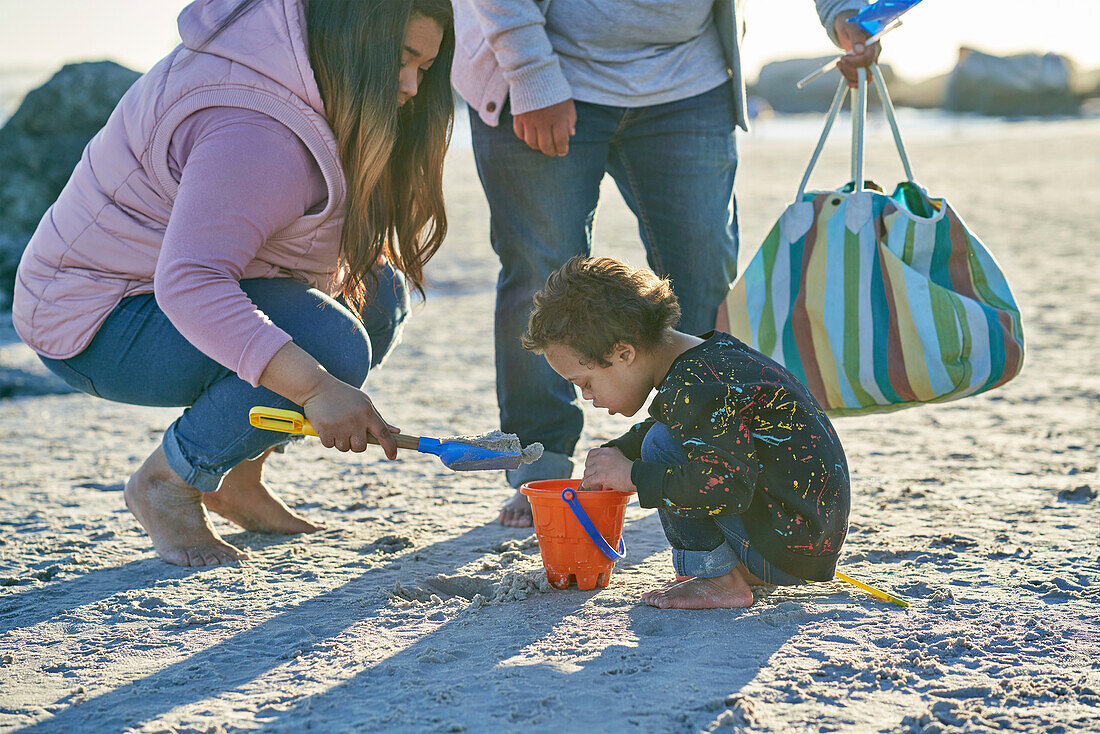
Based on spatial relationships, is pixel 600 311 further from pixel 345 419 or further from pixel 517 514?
pixel 517 514

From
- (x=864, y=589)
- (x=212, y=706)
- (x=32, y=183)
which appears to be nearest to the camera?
(x=212, y=706)

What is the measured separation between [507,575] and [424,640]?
41 cm

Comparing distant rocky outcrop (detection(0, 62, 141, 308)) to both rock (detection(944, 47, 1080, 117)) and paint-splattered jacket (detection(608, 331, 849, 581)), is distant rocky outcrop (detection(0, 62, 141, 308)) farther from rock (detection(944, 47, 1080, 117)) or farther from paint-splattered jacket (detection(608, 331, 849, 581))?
rock (detection(944, 47, 1080, 117))

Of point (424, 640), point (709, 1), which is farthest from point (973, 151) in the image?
point (424, 640)

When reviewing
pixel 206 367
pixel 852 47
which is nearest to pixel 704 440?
pixel 206 367

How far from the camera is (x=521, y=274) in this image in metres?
3.01

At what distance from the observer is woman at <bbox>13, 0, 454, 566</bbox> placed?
2.22 m

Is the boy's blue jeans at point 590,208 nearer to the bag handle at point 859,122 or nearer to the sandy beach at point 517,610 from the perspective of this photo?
the bag handle at point 859,122

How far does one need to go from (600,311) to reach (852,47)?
129 centimetres

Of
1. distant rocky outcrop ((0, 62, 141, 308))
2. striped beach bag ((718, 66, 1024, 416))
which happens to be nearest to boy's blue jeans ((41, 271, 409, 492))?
striped beach bag ((718, 66, 1024, 416))

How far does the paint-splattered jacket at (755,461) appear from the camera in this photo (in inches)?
85.9

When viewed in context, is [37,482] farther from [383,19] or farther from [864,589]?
[864,589]

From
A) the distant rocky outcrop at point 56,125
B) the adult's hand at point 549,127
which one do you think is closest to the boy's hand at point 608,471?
the adult's hand at point 549,127

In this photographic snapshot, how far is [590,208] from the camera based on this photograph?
3049 millimetres
